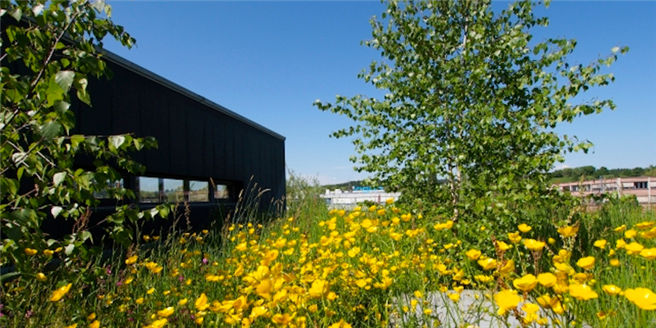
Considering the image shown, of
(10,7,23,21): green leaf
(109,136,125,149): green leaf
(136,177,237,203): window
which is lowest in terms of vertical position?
(136,177,237,203): window

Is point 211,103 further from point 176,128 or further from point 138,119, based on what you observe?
point 138,119

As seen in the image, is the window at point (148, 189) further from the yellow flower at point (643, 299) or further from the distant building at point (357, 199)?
the yellow flower at point (643, 299)

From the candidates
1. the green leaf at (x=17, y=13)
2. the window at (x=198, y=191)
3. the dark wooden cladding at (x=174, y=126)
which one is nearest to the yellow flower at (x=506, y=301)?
the green leaf at (x=17, y=13)

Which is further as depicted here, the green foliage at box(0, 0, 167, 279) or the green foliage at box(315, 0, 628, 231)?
the green foliage at box(315, 0, 628, 231)

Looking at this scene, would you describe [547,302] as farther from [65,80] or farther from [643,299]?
[65,80]

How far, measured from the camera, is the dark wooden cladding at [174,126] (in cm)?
482

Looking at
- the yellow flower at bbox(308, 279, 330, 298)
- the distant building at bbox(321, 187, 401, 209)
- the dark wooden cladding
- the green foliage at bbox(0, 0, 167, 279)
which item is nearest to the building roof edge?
the dark wooden cladding

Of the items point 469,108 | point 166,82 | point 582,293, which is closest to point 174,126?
point 166,82

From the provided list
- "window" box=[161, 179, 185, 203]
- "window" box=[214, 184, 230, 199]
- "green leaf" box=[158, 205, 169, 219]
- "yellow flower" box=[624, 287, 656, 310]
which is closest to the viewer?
"yellow flower" box=[624, 287, 656, 310]

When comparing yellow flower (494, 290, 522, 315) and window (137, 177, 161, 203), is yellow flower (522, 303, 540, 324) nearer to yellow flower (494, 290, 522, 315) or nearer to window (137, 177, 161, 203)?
yellow flower (494, 290, 522, 315)

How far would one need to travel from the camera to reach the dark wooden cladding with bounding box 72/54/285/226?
15.8 feet

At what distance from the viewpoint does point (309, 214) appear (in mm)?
5996

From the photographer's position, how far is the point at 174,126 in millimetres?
6180

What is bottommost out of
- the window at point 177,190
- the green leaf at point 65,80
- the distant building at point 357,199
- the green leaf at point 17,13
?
the distant building at point 357,199
